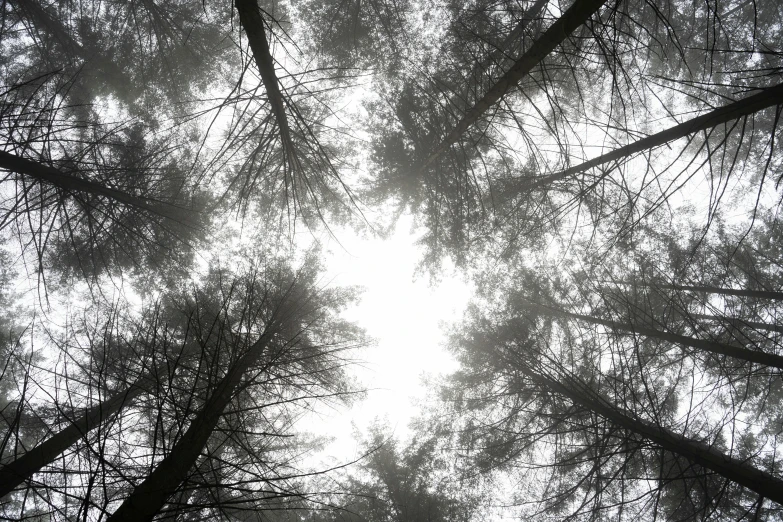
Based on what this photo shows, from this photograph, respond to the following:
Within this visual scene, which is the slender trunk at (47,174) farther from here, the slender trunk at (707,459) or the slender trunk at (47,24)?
the slender trunk at (707,459)

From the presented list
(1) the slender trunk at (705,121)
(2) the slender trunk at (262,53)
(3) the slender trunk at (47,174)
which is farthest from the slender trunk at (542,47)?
(3) the slender trunk at (47,174)

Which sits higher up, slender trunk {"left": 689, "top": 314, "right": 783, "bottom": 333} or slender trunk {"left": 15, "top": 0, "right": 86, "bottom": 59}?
slender trunk {"left": 15, "top": 0, "right": 86, "bottom": 59}

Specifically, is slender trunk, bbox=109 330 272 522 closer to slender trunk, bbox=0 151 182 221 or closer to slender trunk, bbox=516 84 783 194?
slender trunk, bbox=0 151 182 221

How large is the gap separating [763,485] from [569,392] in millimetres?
1324

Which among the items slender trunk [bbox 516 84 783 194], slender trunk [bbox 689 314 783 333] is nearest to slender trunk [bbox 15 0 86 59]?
slender trunk [bbox 516 84 783 194]

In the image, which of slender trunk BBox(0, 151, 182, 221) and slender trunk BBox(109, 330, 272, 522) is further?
slender trunk BBox(0, 151, 182, 221)

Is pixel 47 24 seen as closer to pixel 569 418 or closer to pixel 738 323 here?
pixel 569 418

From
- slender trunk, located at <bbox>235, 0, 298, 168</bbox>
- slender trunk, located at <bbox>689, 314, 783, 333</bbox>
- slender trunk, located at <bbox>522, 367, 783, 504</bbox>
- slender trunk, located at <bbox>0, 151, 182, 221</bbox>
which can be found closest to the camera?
slender trunk, located at <bbox>235, 0, 298, 168</bbox>

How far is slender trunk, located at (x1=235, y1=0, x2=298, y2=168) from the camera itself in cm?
175

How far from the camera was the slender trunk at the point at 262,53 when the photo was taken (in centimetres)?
175

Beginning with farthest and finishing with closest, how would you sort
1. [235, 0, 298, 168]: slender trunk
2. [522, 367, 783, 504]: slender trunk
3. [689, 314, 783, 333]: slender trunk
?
1. [689, 314, 783, 333]: slender trunk
2. [522, 367, 783, 504]: slender trunk
3. [235, 0, 298, 168]: slender trunk

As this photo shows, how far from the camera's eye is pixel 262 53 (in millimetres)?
1868

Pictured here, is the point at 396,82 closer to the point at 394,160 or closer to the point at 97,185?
the point at 394,160

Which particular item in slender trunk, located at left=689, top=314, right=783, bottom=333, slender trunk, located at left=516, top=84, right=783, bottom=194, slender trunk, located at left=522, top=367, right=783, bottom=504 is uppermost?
slender trunk, located at left=516, top=84, right=783, bottom=194
